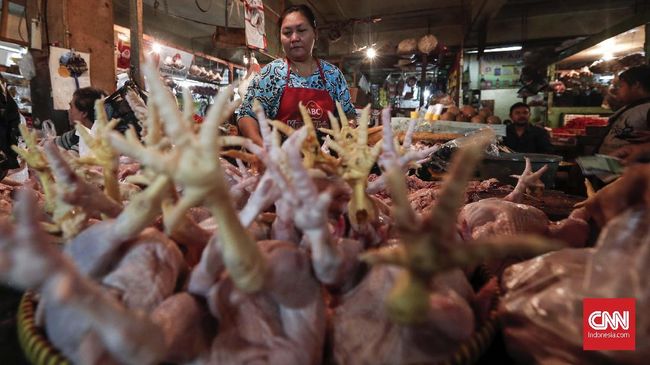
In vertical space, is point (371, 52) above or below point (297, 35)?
above

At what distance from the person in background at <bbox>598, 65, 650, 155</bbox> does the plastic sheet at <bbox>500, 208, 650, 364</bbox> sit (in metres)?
4.29

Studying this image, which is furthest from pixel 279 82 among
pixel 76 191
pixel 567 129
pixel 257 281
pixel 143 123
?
pixel 567 129

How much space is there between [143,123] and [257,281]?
2.59ft

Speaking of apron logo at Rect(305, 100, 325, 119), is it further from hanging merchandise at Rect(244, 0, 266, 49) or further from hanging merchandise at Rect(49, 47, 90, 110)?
hanging merchandise at Rect(49, 47, 90, 110)

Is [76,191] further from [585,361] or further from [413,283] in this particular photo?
[585,361]

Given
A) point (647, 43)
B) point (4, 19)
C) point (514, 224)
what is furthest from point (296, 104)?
point (647, 43)

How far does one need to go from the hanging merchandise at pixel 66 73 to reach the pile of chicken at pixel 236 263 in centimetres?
317

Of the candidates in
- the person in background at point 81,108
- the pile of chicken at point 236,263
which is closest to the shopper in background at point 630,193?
the pile of chicken at point 236,263

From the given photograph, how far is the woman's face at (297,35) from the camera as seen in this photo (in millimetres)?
2877

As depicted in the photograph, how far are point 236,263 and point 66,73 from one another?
411cm

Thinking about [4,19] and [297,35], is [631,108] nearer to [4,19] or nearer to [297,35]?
[297,35]

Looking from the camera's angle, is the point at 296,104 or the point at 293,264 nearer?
the point at 293,264

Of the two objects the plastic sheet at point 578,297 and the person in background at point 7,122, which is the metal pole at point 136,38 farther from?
the plastic sheet at point 578,297

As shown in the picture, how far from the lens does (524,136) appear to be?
18.3ft
